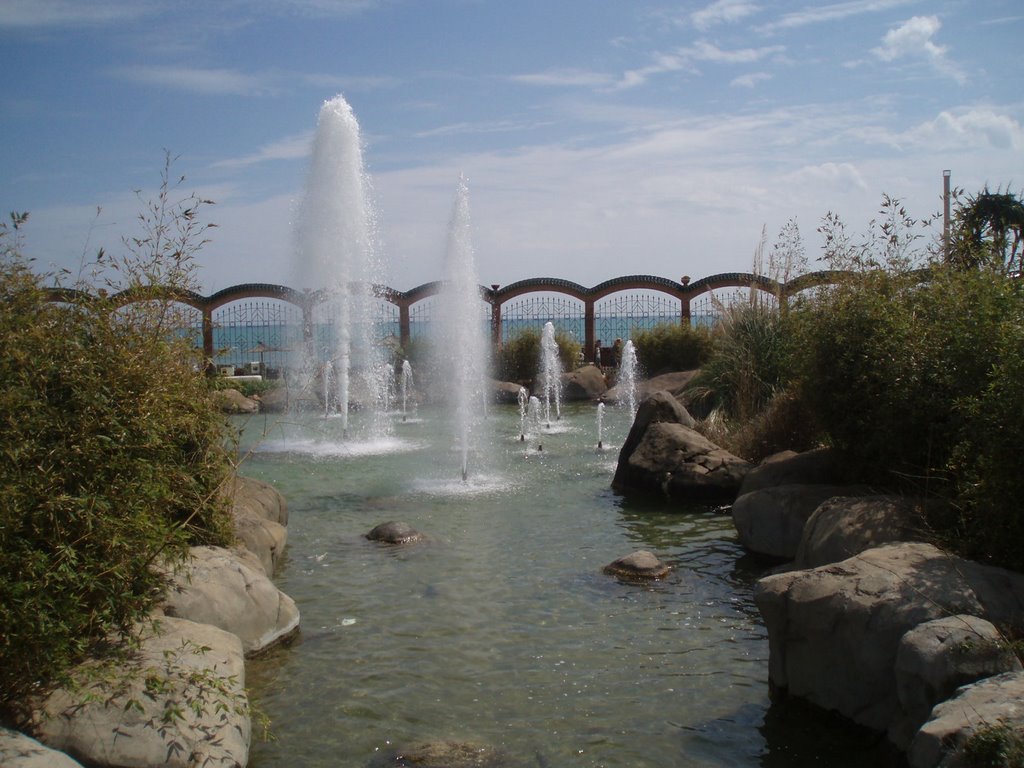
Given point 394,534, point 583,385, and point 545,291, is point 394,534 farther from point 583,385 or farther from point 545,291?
point 545,291

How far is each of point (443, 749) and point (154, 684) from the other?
1.50 metres

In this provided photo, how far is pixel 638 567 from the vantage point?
25.9 ft

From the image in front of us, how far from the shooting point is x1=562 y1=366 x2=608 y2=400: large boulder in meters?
25.4

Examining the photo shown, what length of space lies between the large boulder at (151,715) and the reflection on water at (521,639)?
0.43m

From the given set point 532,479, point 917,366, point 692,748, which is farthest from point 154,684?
point 532,479

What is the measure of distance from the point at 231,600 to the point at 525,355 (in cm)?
2162

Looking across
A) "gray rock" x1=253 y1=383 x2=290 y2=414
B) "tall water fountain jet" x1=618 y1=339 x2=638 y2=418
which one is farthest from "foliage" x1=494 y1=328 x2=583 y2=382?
"gray rock" x1=253 y1=383 x2=290 y2=414

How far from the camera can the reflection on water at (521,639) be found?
502cm

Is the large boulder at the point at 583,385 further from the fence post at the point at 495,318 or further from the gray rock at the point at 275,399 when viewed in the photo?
the gray rock at the point at 275,399

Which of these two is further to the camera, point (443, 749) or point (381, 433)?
point (381, 433)

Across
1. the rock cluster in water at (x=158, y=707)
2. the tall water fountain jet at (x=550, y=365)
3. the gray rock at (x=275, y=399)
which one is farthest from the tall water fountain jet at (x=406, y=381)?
the rock cluster in water at (x=158, y=707)

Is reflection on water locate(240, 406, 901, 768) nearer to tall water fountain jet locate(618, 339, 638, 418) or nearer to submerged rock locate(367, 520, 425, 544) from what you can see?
submerged rock locate(367, 520, 425, 544)

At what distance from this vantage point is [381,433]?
17266 millimetres

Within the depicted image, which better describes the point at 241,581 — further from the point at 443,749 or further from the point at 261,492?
the point at 261,492
